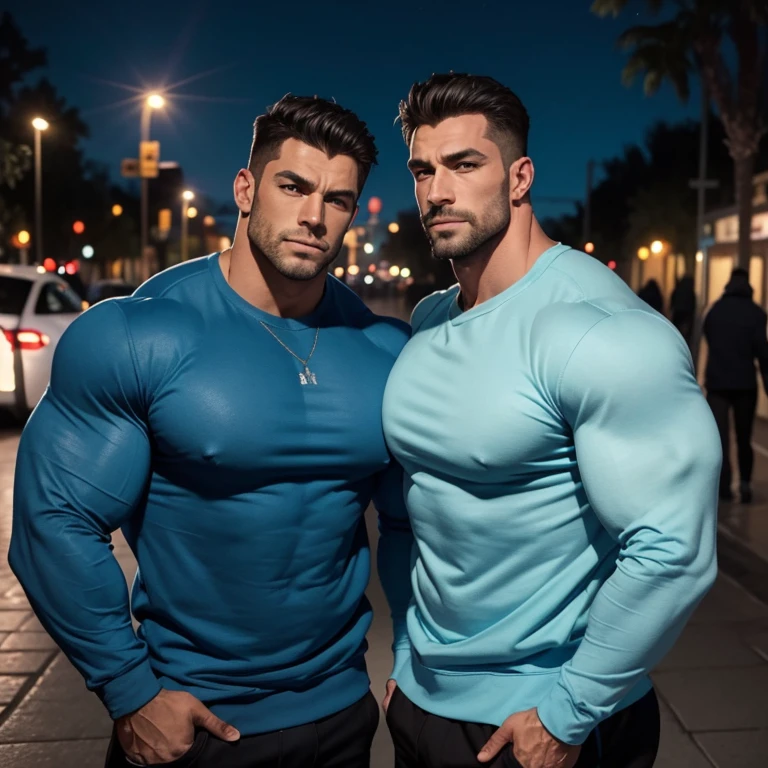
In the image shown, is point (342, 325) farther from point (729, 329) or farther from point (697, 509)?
point (729, 329)

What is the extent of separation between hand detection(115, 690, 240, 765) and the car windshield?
37.2ft

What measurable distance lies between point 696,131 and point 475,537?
56.6 meters

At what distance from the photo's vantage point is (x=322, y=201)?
8.79ft

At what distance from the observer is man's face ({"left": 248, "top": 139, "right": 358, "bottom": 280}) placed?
267cm

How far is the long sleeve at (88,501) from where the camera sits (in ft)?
7.77

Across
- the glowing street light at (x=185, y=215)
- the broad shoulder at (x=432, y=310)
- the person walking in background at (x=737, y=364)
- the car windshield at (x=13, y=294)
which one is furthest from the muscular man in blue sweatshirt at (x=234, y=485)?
the glowing street light at (x=185, y=215)

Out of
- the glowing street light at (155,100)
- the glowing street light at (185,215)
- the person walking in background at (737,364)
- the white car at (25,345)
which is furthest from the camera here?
the glowing street light at (185,215)

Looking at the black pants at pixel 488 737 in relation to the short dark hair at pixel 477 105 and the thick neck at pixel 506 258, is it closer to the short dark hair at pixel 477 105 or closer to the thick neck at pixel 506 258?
the thick neck at pixel 506 258

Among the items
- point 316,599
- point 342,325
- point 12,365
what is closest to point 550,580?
point 316,599

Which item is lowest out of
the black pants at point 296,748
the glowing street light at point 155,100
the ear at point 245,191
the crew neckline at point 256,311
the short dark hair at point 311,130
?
the black pants at point 296,748

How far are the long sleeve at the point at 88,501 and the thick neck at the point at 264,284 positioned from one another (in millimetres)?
406

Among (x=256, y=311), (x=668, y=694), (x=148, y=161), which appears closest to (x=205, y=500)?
(x=256, y=311)

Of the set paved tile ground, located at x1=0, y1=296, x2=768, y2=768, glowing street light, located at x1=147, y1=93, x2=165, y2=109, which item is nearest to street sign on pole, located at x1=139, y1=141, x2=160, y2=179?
glowing street light, located at x1=147, y1=93, x2=165, y2=109

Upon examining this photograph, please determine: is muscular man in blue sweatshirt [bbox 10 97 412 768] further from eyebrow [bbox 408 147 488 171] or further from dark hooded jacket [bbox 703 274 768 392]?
dark hooded jacket [bbox 703 274 768 392]
